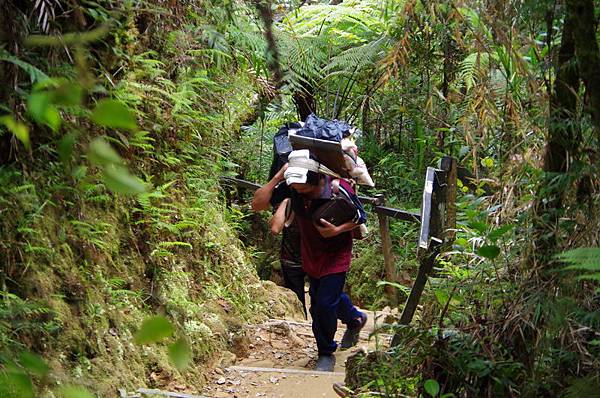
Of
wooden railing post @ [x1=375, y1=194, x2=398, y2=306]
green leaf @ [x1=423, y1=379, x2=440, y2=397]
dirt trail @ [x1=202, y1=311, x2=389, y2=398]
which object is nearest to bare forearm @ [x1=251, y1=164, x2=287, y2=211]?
dirt trail @ [x1=202, y1=311, x2=389, y2=398]

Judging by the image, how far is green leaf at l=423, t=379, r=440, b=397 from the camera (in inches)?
103

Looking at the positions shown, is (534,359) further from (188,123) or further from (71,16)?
(188,123)

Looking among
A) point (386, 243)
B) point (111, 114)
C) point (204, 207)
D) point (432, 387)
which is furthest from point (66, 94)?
point (386, 243)

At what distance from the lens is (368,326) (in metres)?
7.42

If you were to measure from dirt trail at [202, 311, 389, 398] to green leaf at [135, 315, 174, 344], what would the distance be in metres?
3.29

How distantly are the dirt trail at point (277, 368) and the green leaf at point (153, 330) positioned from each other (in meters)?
3.29

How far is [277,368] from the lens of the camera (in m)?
5.31

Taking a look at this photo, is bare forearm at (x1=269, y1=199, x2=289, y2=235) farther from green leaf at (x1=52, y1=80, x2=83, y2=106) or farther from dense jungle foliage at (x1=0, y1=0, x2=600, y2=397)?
green leaf at (x1=52, y1=80, x2=83, y2=106)

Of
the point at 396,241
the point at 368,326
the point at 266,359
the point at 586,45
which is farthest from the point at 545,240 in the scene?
the point at 396,241

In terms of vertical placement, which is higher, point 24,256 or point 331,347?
point 24,256

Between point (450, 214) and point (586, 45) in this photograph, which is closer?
point (586, 45)

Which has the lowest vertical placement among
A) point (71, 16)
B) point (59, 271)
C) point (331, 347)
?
point (331, 347)

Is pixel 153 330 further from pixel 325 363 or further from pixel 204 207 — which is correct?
pixel 204 207

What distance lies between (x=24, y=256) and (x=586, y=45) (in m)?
2.81
